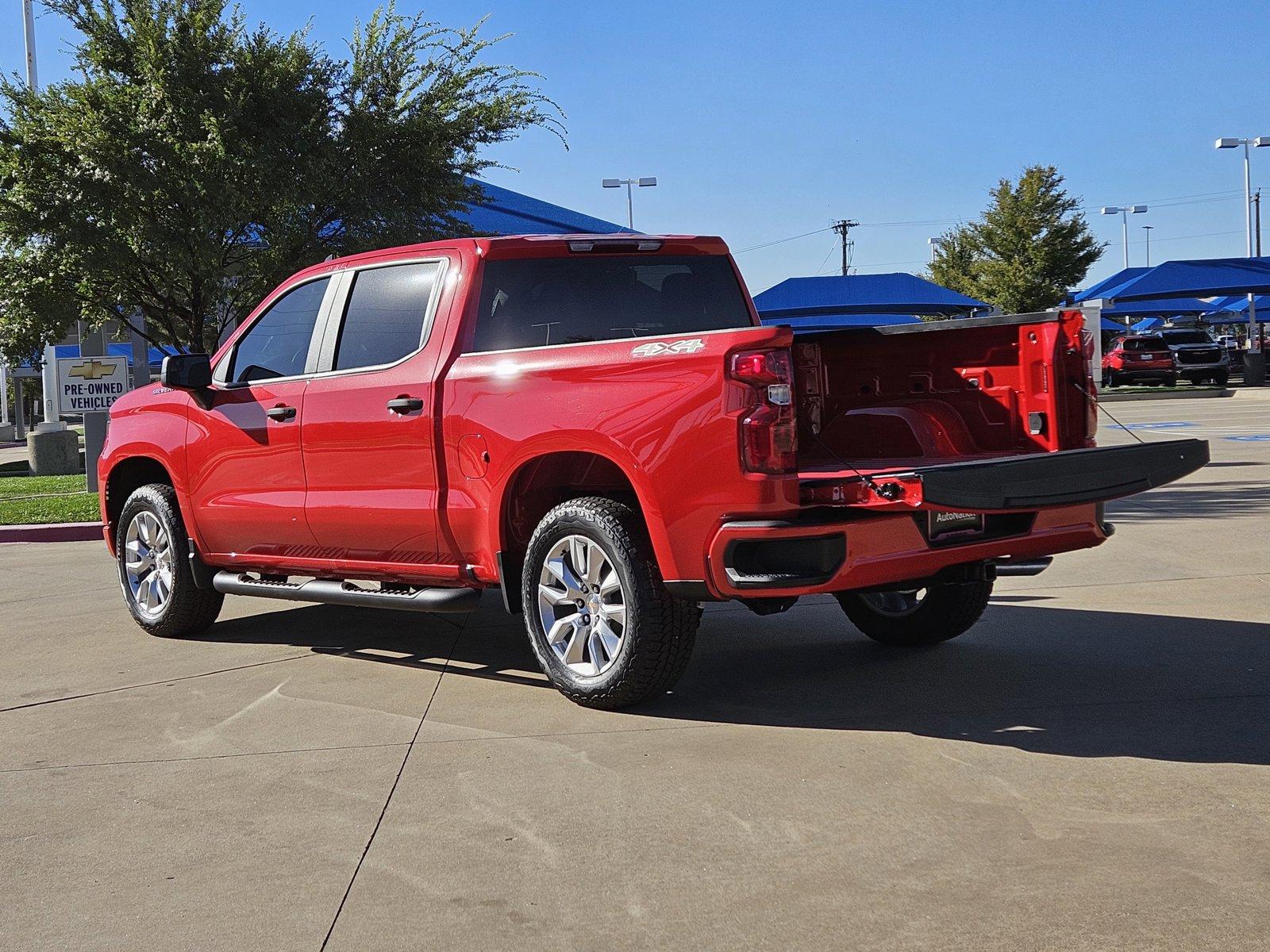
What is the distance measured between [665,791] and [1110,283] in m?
40.2

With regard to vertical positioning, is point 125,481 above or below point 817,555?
above

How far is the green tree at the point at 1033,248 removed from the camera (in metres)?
48.3

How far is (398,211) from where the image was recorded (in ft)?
56.3

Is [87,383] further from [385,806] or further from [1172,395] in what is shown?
[1172,395]

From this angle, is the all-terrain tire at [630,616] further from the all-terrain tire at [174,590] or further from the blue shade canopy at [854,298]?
the blue shade canopy at [854,298]

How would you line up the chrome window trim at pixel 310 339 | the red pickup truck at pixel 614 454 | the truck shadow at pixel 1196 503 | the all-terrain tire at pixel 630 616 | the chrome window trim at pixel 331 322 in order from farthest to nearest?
the truck shadow at pixel 1196 503 → the chrome window trim at pixel 310 339 → the chrome window trim at pixel 331 322 → the all-terrain tire at pixel 630 616 → the red pickup truck at pixel 614 454

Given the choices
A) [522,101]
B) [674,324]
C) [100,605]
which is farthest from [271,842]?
[522,101]

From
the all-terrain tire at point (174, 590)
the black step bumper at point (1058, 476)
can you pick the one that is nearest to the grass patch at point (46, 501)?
the all-terrain tire at point (174, 590)

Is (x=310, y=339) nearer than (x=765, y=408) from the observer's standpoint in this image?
No

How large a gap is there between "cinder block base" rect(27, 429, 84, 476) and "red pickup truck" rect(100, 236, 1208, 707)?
681 inches

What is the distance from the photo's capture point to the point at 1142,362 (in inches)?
1615

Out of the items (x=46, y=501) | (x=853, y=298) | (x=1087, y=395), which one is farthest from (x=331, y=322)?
(x=853, y=298)

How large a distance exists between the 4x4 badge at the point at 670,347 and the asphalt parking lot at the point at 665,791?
1.47 m

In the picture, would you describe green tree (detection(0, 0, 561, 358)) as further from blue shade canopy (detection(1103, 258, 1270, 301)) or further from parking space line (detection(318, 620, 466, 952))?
blue shade canopy (detection(1103, 258, 1270, 301))
